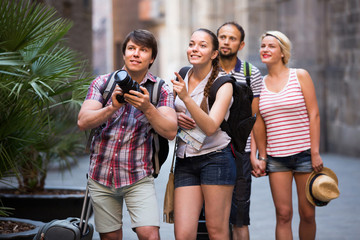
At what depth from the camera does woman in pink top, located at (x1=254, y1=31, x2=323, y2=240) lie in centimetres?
516

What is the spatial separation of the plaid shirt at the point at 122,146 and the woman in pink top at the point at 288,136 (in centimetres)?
132

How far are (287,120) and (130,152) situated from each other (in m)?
1.58

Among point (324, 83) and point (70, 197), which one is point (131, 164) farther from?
point (324, 83)

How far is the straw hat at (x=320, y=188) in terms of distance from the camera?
5.07m

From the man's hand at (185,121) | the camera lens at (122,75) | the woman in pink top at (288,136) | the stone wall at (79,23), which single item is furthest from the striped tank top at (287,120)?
the stone wall at (79,23)

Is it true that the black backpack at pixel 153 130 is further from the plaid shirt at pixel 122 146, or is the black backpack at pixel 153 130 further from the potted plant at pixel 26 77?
the potted plant at pixel 26 77

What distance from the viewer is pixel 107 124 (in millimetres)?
4152

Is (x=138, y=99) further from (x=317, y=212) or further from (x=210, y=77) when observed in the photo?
(x=317, y=212)

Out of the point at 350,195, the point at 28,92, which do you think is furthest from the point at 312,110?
the point at 350,195

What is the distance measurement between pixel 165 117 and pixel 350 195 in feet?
20.6

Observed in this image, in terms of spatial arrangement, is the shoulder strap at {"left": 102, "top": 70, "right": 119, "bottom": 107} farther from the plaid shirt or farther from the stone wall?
the stone wall

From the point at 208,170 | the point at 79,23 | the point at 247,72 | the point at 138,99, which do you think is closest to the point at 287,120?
the point at 247,72

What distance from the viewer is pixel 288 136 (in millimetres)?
5184

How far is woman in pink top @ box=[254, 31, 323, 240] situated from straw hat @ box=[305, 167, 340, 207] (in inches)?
2.2
